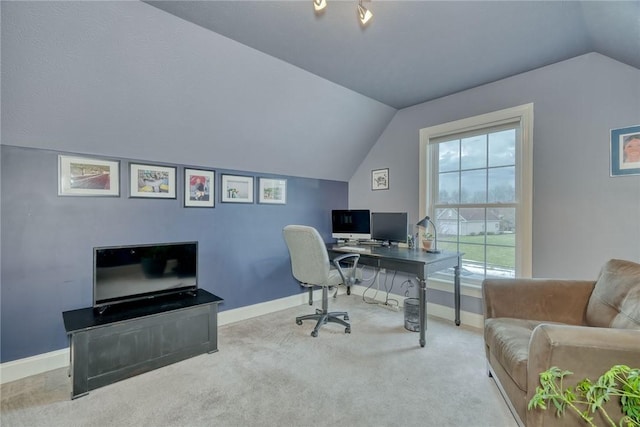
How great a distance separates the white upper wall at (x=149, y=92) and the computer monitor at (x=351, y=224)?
1.12 m

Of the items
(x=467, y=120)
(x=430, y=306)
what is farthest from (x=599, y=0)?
(x=430, y=306)

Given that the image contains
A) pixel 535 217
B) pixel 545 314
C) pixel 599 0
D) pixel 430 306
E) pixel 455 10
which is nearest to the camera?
pixel 599 0

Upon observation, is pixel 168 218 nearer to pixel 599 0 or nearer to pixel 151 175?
pixel 151 175

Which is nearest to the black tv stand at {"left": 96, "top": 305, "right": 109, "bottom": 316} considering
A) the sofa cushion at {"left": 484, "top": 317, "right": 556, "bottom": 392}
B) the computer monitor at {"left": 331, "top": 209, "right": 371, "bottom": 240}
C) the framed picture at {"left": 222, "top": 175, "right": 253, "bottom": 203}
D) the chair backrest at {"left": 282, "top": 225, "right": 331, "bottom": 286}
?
the framed picture at {"left": 222, "top": 175, "right": 253, "bottom": 203}

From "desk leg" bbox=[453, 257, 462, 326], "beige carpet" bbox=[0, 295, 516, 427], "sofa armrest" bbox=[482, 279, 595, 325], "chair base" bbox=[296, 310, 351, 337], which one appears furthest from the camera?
"desk leg" bbox=[453, 257, 462, 326]

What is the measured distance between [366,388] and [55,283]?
95.2 inches

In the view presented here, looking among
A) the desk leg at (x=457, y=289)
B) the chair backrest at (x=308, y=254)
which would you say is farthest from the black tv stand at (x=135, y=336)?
the desk leg at (x=457, y=289)

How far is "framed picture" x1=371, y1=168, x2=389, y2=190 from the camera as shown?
381cm

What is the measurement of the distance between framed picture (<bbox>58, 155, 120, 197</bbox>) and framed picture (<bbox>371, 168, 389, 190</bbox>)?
2871 millimetres

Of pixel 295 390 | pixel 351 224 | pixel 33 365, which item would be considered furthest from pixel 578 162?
pixel 33 365

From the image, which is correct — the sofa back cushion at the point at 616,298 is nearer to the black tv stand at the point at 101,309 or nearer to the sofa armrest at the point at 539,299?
the sofa armrest at the point at 539,299

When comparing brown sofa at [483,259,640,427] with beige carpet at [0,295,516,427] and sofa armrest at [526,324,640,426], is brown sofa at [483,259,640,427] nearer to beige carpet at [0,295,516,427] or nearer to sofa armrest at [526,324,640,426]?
Answer: sofa armrest at [526,324,640,426]

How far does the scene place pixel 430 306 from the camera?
3.33 m

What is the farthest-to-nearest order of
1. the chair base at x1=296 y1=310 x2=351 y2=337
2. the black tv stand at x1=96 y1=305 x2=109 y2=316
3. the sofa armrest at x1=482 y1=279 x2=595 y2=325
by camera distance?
1. the chair base at x1=296 y1=310 x2=351 y2=337
2. the black tv stand at x1=96 y1=305 x2=109 y2=316
3. the sofa armrest at x1=482 y1=279 x2=595 y2=325
